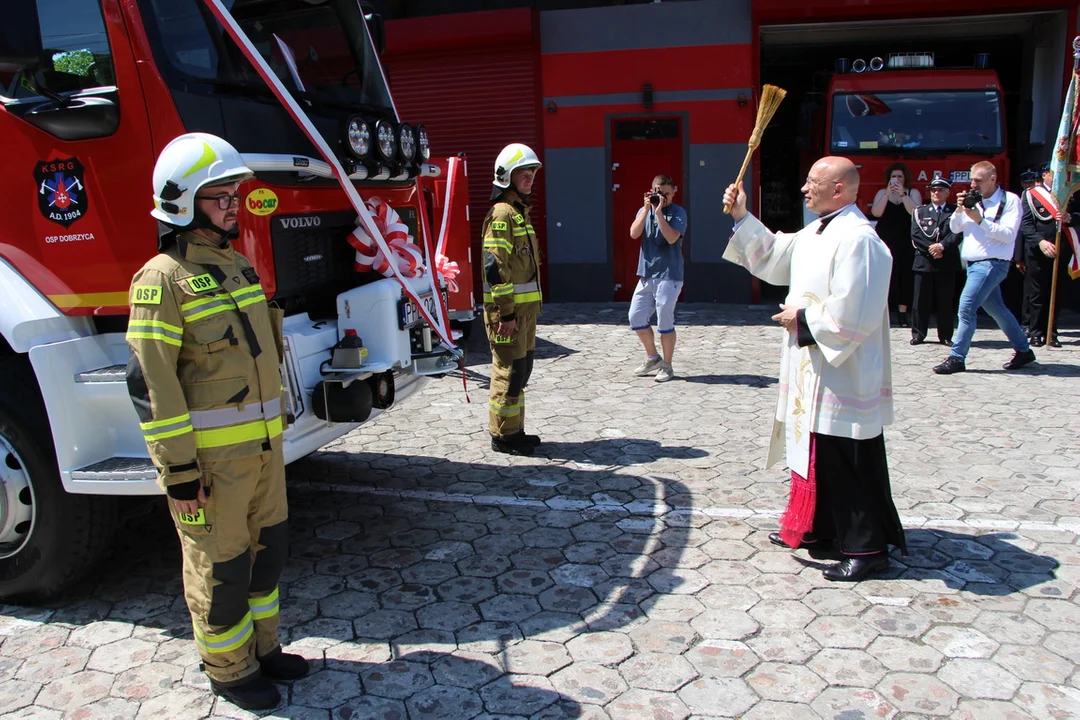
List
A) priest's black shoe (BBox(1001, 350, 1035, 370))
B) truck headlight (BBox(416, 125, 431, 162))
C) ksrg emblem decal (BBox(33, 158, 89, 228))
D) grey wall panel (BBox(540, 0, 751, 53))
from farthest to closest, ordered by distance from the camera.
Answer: grey wall panel (BBox(540, 0, 751, 53)), priest's black shoe (BBox(1001, 350, 1035, 370)), truck headlight (BBox(416, 125, 431, 162)), ksrg emblem decal (BBox(33, 158, 89, 228))

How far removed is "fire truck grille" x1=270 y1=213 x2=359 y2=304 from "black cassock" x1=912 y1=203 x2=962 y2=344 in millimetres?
6920

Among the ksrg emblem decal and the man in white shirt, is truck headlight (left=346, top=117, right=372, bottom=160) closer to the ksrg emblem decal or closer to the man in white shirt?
the ksrg emblem decal

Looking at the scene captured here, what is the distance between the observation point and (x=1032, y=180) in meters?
10.1

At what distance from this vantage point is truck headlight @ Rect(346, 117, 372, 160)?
4.29 metres

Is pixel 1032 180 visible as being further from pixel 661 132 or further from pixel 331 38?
pixel 331 38

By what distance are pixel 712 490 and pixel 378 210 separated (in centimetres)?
256

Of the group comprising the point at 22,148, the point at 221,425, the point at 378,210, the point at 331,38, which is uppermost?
the point at 331,38

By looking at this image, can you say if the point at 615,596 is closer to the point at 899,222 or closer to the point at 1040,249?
the point at 1040,249

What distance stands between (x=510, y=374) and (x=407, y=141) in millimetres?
1793

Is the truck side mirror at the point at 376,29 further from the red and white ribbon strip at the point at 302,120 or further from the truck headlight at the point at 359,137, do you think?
the red and white ribbon strip at the point at 302,120

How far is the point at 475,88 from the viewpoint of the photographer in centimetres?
1307

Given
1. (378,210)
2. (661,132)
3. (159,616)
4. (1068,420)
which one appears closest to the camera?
(159,616)

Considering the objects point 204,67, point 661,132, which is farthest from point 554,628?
point 661,132

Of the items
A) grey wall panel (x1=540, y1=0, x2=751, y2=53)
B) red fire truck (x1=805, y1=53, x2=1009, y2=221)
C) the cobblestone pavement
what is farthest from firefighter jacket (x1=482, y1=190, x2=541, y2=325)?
grey wall panel (x1=540, y1=0, x2=751, y2=53)
